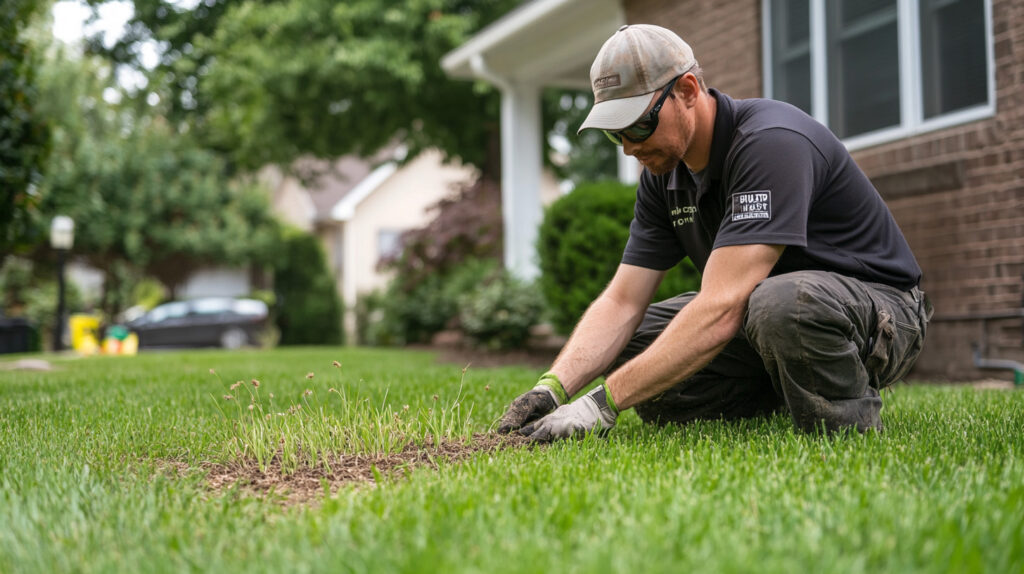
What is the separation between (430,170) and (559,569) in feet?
82.5

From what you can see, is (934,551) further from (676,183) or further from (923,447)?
(676,183)

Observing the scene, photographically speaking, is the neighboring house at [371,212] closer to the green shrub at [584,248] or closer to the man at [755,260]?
the green shrub at [584,248]

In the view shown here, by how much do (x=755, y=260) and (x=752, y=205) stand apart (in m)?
0.18

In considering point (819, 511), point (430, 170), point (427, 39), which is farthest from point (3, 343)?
point (819, 511)

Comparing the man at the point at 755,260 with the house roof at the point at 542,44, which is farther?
the house roof at the point at 542,44

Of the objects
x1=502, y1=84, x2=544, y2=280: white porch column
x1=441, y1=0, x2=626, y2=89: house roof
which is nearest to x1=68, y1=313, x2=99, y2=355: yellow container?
x1=502, y1=84, x2=544, y2=280: white porch column

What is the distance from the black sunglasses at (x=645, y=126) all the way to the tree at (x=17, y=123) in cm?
592

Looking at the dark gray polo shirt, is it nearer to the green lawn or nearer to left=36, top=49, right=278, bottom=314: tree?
the green lawn

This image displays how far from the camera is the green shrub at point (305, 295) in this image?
2173cm

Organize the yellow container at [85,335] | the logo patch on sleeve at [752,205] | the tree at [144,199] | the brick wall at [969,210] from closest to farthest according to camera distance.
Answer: the logo patch on sleeve at [752,205] → the brick wall at [969,210] → the yellow container at [85,335] → the tree at [144,199]

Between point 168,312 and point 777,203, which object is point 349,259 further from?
point 777,203

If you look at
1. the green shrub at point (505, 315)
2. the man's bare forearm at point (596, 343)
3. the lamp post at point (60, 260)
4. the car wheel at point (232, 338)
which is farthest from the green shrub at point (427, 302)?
the car wheel at point (232, 338)

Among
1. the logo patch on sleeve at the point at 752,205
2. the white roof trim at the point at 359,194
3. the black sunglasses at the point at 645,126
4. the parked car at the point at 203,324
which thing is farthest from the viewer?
the white roof trim at the point at 359,194

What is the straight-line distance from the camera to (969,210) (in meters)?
5.35
